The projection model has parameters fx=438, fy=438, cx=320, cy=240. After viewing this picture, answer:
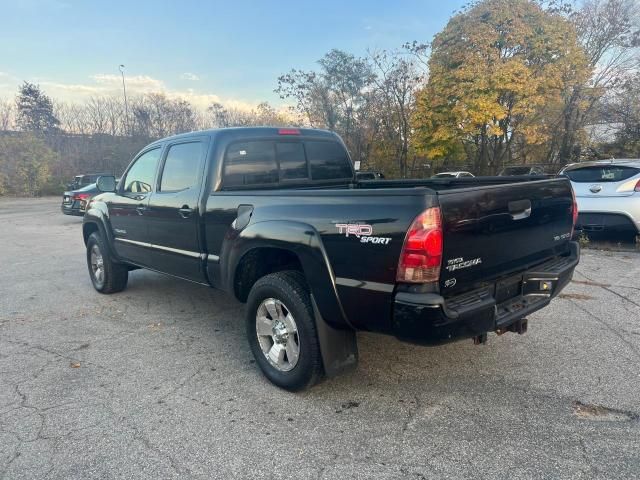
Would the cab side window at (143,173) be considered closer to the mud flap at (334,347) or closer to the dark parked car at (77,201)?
the mud flap at (334,347)

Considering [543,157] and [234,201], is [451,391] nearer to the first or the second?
[234,201]

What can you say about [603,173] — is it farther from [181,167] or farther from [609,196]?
[181,167]

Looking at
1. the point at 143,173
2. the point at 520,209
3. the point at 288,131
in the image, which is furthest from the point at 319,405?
the point at 143,173

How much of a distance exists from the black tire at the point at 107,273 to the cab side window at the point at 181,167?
1767mm

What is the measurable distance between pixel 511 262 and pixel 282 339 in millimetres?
1692

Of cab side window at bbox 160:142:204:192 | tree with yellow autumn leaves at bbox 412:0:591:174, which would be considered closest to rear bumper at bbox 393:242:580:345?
cab side window at bbox 160:142:204:192

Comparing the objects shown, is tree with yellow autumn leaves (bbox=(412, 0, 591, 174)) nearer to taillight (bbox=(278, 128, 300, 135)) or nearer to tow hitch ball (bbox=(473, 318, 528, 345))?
taillight (bbox=(278, 128, 300, 135))

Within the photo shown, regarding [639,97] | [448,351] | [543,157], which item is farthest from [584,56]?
[448,351]

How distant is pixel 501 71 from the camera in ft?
56.4

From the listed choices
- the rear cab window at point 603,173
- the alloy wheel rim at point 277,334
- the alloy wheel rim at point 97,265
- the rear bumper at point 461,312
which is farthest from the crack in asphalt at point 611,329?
the alloy wheel rim at point 97,265

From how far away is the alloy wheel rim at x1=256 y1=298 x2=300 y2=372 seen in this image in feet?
10.3

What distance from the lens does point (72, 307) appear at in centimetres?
539

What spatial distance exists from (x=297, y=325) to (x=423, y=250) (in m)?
1.11

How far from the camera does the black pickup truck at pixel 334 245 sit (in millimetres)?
2428
